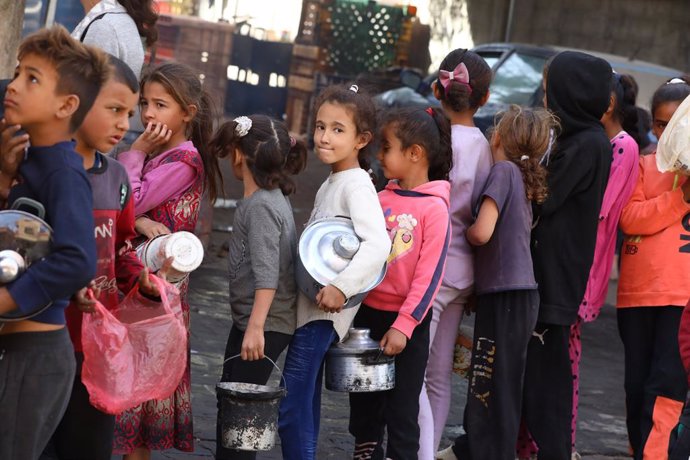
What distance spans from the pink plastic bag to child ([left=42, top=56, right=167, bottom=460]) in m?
0.06

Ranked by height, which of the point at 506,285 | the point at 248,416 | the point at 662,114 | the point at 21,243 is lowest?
the point at 248,416

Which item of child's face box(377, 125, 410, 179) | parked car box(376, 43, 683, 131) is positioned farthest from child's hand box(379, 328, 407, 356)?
parked car box(376, 43, 683, 131)

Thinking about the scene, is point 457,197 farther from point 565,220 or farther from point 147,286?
point 147,286

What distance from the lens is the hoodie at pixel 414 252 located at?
14.7 feet

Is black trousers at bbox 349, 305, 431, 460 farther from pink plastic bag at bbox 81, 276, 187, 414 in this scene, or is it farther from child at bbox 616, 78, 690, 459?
pink plastic bag at bbox 81, 276, 187, 414

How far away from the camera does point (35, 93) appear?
303 centimetres

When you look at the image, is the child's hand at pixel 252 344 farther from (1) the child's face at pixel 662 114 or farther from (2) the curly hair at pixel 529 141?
(1) the child's face at pixel 662 114

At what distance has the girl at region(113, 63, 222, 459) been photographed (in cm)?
427

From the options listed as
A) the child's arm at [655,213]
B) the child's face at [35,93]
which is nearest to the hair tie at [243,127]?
the child's face at [35,93]

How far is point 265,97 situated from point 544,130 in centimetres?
1164

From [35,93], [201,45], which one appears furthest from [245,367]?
[201,45]

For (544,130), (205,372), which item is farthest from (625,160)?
(205,372)

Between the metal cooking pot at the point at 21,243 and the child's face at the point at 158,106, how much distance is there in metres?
1.44

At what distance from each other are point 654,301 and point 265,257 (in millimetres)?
1885
